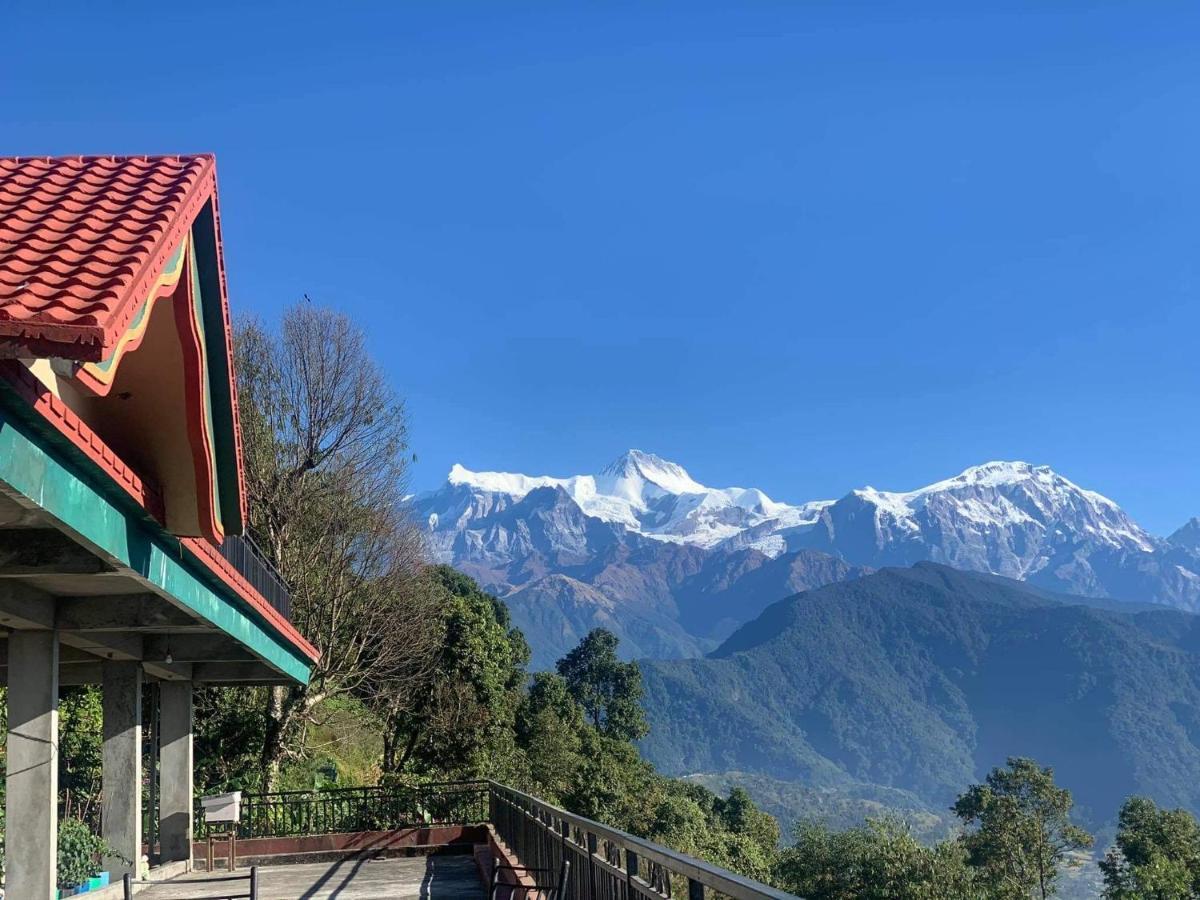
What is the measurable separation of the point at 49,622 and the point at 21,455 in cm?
522

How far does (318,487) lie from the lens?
2547 cm

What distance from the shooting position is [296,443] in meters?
25.5

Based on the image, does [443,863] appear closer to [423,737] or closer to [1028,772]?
[423,737]

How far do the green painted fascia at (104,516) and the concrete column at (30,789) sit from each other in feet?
4.76

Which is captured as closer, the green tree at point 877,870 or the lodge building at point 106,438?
the lodge building at point 106,438

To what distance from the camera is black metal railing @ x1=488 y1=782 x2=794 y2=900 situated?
3785mm

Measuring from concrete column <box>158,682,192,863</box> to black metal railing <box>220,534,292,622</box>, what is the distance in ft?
15.2

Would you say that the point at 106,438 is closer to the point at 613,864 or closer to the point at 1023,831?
the point at 613,864

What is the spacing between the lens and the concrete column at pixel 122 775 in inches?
495

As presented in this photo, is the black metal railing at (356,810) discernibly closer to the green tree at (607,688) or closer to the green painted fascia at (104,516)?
the green painted fascia at (104,516)

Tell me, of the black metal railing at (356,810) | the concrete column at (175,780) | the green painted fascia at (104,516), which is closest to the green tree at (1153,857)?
the black metal railing at (356,810)

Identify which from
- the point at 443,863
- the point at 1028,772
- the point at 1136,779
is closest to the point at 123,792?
the point at 443,863

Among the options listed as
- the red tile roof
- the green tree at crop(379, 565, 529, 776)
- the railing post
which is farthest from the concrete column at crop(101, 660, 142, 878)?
the green tree at crop(379, 565, 529, 776)

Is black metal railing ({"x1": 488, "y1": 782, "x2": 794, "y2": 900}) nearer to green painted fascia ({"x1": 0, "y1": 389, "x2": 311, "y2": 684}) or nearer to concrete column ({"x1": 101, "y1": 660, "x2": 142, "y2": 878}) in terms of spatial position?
green painted fascia ({"x1": 0, "y1": 389, "x2": 311, "y2": 684})
